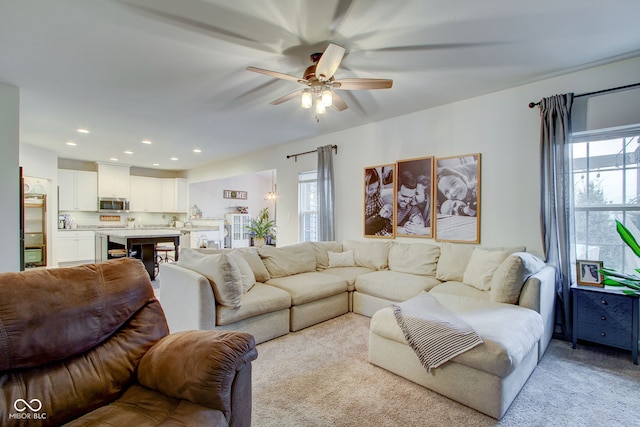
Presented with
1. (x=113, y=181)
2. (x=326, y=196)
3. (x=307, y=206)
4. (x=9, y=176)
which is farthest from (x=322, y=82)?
(x=113, y=181)

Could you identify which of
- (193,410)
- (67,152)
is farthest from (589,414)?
(67,152)

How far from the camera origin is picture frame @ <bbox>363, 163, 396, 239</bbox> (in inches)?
173

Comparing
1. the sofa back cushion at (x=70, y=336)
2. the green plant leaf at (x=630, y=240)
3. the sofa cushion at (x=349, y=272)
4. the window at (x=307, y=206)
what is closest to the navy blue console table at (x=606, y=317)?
the green plant leaf at (x=630, y=240)

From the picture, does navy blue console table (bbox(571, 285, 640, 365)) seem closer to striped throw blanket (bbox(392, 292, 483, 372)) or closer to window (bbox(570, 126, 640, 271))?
window (bbox(570, 126, 640, 271))

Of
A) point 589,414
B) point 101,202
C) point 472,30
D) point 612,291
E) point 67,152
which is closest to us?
point 589,414

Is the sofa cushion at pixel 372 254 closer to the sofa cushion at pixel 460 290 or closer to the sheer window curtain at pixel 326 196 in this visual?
the sheer window curtain at pixel 326 196

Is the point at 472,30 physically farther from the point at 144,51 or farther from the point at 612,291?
the point at 144,51

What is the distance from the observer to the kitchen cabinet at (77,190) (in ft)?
24.2

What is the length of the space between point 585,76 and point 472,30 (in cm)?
158

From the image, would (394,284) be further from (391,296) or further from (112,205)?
(112,205)

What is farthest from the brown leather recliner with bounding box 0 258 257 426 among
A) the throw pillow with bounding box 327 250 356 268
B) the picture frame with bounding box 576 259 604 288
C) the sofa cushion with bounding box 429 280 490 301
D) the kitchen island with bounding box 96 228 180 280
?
the kitchen island with bounding box 96 228 180 280

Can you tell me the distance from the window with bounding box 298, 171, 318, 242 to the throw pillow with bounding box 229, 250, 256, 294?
99.2 inches

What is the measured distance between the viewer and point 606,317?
2.53 meters

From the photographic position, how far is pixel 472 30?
2.22 meters
